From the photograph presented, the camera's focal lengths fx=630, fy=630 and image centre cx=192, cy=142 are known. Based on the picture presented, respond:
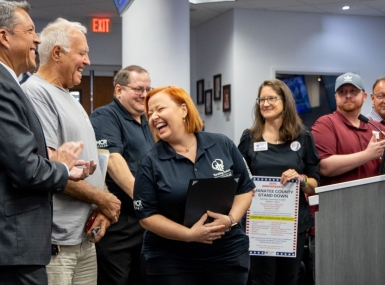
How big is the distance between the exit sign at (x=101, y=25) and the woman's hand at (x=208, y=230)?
7702 millimetres

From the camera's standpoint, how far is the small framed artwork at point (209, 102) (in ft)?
32.7

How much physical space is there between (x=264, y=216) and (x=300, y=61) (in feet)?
20.4

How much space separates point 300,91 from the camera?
995cm

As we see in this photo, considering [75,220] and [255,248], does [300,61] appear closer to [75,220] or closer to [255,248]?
[255,248]

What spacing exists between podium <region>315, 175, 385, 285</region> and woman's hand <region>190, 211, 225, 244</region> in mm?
701

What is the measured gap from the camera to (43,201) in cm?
203

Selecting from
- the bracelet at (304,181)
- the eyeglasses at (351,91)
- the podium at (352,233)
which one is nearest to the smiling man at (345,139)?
the eyeglasses at (351,91)

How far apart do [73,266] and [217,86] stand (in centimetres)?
730

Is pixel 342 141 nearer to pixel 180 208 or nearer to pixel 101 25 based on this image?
pixel 180 208

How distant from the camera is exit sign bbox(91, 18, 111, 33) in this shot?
980 centimetres

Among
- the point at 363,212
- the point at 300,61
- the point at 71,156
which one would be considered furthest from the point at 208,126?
the point at 71,156

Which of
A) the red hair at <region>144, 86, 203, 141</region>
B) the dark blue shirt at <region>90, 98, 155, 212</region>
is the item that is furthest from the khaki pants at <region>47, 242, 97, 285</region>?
the dark blue shirt at <region>90, 98, 155, 212</region>

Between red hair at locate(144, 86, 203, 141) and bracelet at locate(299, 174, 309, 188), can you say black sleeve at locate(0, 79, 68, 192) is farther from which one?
bracelet at locate(299, 174, 309, 188)

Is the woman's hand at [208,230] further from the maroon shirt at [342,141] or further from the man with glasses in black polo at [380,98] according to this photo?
the man with glasses in black polo at [380,98]
